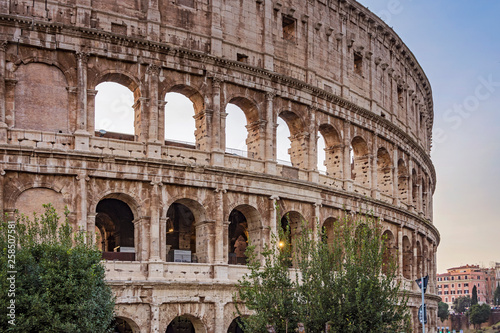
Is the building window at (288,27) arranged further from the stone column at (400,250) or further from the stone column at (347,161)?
the stone column at (400,250)

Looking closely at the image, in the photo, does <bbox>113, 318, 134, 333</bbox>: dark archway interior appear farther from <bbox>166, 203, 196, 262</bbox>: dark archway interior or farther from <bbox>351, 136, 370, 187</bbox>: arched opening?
<bbox>351, 136, 370, 187</bbox>: arched opening

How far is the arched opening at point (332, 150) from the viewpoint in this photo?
115 ft

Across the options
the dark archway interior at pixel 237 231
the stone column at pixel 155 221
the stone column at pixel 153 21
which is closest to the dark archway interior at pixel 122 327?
the stone column at pixel 155 221

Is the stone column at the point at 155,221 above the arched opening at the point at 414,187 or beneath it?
beneath

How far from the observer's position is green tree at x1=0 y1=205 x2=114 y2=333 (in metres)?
18.8

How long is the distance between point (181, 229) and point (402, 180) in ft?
55.6

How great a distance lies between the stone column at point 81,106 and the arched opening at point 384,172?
18934 mm

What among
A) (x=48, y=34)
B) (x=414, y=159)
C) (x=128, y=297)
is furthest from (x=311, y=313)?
(x=414, y=159)

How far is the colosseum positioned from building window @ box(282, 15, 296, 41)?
72 mm

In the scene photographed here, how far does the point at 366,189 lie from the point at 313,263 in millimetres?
14840

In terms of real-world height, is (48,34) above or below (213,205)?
above

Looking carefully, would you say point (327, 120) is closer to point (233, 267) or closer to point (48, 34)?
point (233, 267)

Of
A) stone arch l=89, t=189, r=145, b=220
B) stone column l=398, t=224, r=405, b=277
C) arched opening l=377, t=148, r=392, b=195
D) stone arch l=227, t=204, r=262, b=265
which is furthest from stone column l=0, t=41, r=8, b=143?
stone column l=398, t=224, r=405, b=277

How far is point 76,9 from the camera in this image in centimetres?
2678
